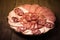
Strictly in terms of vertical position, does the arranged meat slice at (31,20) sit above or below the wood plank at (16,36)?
above

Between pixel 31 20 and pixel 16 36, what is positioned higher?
pixel 31 20

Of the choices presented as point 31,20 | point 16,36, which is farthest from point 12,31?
point 31,20

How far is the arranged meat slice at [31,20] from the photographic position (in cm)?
136

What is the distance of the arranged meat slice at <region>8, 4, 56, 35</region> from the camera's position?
1.36m

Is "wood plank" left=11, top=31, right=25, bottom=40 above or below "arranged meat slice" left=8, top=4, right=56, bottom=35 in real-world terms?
below

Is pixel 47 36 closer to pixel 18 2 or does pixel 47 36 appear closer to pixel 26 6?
pixel 26 6

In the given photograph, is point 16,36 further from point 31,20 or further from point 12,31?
point 31,20

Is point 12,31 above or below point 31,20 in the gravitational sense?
below

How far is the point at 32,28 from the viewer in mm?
Answer: 1370

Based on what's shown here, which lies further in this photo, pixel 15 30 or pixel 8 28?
pixel 8 28

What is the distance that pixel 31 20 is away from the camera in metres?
1.45

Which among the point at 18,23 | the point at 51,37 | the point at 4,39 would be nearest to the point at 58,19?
the point at 51,37

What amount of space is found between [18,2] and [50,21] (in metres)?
0.71

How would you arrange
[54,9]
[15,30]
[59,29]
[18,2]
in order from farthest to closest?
[18,2]
[54,9]
[59,29]
[15,30]
